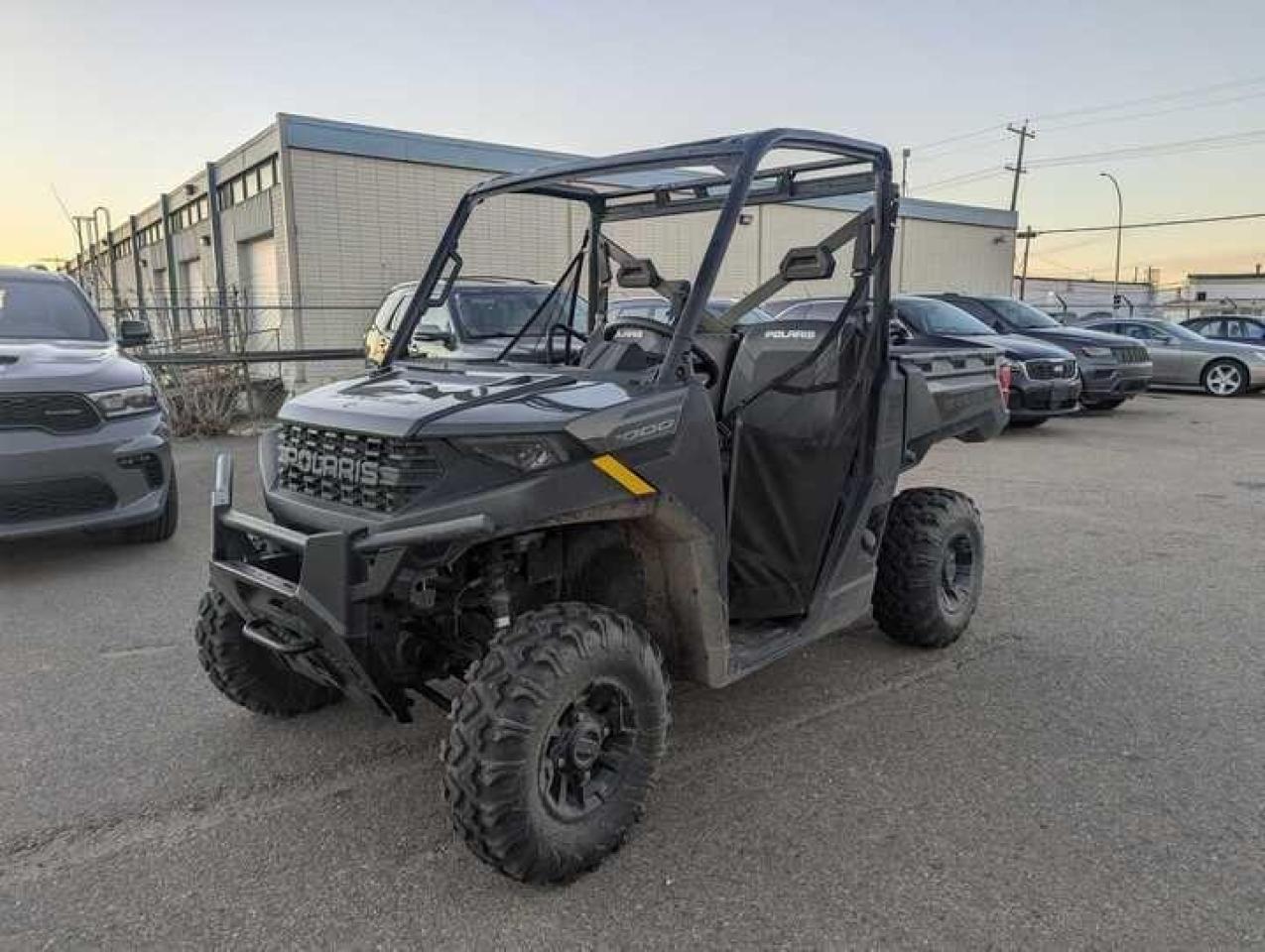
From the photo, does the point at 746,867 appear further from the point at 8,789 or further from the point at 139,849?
the point at 8,789

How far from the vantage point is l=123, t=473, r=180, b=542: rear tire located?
629 centimetres

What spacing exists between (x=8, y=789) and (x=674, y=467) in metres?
2.46

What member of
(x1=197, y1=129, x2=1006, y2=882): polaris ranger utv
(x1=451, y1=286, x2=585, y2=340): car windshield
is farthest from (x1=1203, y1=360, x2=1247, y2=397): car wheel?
(x1=197, y1=129, x2=1006, y2=882): polaris ranger utv

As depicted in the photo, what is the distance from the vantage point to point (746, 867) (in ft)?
9.00

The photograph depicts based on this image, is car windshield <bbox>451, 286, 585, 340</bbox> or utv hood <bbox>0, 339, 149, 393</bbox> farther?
car windshield <bbox>451, 286, 585, 340</bbox>

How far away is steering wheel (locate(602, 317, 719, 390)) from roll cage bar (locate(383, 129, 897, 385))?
0.77 feet

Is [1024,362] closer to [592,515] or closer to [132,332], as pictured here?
[132,332]

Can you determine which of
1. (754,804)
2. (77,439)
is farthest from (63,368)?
(754,804)

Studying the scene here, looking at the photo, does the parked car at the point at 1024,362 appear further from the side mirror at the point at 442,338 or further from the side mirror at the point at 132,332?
the side mirror at the point at 132,332

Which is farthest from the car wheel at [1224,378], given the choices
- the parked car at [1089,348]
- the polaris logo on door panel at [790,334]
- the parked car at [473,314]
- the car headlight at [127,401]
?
the car headlight at [127,401]

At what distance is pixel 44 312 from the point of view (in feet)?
21.5

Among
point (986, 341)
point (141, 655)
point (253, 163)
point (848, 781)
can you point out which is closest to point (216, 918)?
point (848, 781)

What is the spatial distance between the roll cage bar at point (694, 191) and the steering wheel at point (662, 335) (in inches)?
9.3

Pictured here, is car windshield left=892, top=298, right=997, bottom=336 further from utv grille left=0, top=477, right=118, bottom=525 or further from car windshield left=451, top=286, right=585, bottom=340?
utv grille left=0, top=477, right=118, bottom=525
